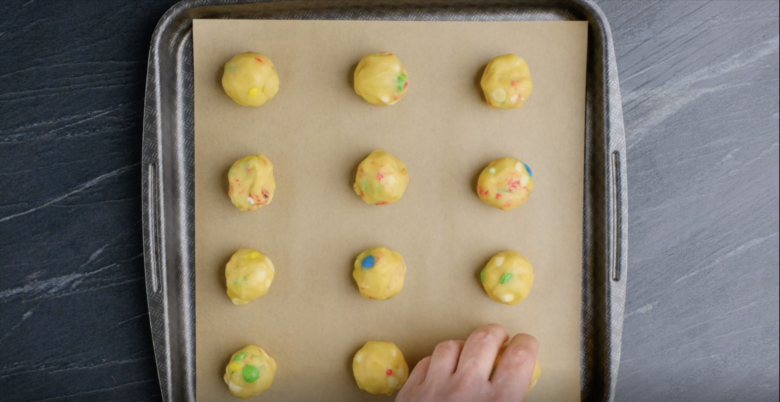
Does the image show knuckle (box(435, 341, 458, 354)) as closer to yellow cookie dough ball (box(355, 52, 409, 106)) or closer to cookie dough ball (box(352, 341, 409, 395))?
cookie dough ball (box(352, 341, 409, 395))

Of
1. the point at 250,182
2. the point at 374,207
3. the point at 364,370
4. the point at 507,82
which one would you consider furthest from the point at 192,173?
the point at 507,82

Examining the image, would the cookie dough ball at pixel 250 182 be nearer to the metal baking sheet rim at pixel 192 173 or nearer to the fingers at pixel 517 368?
the metal baking sheet rim at pixel 192 173

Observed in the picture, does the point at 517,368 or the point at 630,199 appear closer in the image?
the point at 517,368

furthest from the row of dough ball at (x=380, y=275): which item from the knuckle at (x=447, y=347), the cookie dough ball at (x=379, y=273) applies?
the knuckle at (x=447, y=347)

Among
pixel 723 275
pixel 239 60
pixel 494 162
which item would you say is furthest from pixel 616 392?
pixel 239 60

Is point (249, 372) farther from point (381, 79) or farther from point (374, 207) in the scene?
point (381, 79)

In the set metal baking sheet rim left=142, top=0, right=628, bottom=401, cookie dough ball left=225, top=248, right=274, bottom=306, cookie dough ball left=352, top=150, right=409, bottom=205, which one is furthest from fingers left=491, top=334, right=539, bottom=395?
cookie dough ball left=225, top=248, right=274, bottom=306
